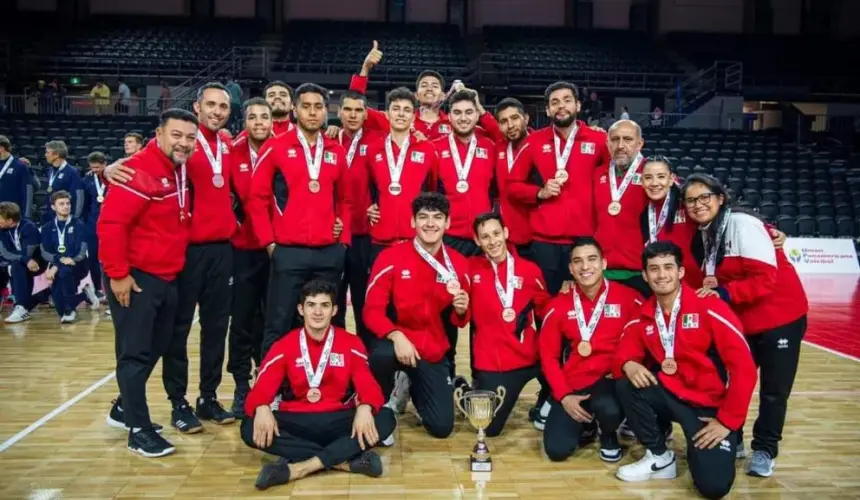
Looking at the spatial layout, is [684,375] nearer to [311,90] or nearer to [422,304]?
[422,304]

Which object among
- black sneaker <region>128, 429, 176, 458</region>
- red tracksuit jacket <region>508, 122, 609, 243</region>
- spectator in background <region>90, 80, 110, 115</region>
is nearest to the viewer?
black sneaker <region>128, 429, 176, 458</region>

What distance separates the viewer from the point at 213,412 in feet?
14.9

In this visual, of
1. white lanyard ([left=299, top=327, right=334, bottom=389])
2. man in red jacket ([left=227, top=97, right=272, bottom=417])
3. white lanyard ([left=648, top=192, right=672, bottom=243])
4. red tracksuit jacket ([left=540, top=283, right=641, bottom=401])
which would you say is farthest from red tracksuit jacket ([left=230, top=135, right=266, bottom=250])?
white lanyard ([left=648, top=192, right=672, bottom=243])

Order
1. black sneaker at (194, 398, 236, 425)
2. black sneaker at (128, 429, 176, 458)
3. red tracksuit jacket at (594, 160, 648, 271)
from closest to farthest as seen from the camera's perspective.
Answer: black sneaker at (128, 429, 176, 458) → red tracksuit jacket at (594, 160, 648, 271) → black sneaker at (194, 398, 236, 425)

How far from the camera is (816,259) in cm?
1274

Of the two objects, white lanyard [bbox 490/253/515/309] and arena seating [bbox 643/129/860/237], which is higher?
arena seating [bbox 643/129/860/237]

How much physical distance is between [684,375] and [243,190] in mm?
2873

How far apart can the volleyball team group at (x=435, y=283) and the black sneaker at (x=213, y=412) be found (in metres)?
0.02

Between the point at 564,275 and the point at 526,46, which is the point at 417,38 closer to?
the point at 526,46

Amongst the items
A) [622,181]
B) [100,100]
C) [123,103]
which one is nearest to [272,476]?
[622,181]

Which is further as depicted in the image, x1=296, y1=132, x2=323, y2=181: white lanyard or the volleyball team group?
x1=296, y1=132, x2=323, y2=181: white lanyard

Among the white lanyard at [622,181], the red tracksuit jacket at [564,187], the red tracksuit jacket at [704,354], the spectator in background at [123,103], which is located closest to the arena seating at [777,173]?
the red tracksuit jacket at [564,187]

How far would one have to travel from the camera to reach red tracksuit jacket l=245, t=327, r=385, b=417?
3742mm

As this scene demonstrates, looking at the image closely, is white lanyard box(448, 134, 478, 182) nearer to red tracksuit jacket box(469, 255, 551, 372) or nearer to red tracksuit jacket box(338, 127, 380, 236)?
red tracksuit jacket box(338, 127, 380, 236)
